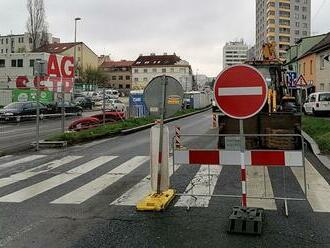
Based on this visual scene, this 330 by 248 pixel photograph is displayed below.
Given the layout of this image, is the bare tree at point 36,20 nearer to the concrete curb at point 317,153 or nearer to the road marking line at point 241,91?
the concrete curb at point 317,153

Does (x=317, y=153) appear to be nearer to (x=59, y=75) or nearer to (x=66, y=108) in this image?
(x=59, y=75)

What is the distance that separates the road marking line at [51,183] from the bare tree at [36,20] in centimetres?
7904

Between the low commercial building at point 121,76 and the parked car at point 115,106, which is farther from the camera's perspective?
the low commercial building at point 121,76

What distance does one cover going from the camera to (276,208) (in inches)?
291

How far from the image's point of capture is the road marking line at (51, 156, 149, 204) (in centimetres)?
830

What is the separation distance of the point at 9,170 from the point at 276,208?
707cm

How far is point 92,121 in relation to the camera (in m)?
24.9

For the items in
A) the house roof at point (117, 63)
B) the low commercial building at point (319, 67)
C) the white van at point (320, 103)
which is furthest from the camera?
the house roof at point (117, 63)

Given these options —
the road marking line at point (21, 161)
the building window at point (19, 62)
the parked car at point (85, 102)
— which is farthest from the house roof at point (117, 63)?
the road marking line at point (21, 161)

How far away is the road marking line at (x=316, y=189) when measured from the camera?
7.48 metres

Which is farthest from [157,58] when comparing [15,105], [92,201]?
[92,201]

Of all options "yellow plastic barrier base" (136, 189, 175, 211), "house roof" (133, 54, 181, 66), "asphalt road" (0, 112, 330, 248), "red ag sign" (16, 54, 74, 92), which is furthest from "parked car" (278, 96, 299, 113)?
"house roof" (133, 54, 181, 66)

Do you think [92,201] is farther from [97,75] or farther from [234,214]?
[97,75]

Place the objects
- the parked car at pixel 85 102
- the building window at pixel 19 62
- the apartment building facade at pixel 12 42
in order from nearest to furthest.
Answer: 1. the parked car at pixel 85 102
2. the building window at pixel 19 62
3. the apartment building facade at pixel 12 42
